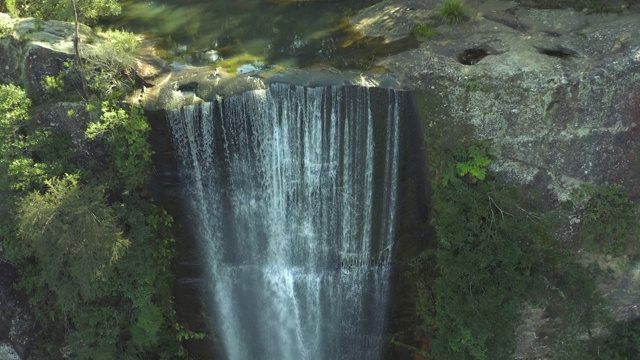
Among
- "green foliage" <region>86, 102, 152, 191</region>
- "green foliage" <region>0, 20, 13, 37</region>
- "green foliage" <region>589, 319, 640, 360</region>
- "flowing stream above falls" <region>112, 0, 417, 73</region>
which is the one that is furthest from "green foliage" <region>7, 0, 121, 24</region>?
"green foliage" <region>589, 319, 640, 360</region>

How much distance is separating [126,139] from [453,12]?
26.1 feet

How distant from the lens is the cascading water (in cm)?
1016

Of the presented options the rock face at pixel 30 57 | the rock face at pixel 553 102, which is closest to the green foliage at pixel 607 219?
the rock face at pixel 553 102

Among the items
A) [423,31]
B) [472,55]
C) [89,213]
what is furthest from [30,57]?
[472,55]

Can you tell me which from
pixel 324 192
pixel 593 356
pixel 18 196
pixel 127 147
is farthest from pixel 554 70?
pixel 18 196

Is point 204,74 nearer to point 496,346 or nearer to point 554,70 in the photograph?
point 554,70

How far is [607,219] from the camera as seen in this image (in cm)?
1043

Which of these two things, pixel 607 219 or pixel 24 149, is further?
pixel 607 219

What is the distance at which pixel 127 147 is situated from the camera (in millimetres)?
10320

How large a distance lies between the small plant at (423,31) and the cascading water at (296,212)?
2810 mm

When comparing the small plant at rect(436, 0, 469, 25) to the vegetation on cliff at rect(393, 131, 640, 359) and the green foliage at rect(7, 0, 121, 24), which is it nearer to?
the vegetation on cliff at rect(393, 131, 640, 359)

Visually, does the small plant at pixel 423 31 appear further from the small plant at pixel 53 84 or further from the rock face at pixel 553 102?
the small plant at pixel 53 84

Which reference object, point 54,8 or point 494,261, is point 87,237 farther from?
point 494,261

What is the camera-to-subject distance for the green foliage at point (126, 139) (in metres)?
10.0
